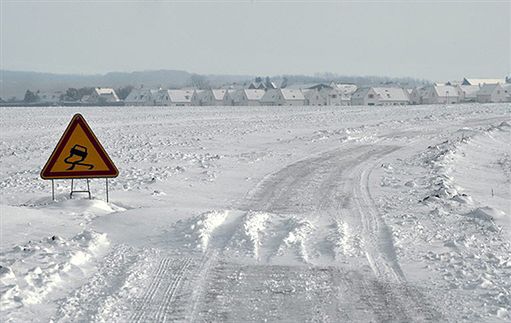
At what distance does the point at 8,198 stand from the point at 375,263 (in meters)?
8.52

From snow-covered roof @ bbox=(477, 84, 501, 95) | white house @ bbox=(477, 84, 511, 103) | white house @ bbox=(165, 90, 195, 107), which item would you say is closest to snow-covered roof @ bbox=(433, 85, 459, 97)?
snow-covered roof @ bbox=(477, 84, 501, 95)

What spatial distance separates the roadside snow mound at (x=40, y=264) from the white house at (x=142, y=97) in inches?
5960

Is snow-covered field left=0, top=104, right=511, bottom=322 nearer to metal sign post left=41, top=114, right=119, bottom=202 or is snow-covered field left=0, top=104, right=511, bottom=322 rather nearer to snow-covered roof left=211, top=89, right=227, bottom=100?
metal sign post left=41, top=114, right=119, bottom=202

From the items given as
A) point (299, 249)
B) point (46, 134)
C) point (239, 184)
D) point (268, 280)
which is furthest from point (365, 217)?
point (46, 134)

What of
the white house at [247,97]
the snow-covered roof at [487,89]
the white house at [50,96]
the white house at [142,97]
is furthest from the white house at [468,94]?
the white house at [50,96]

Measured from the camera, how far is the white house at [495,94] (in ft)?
475

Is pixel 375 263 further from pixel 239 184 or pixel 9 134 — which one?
A: pixel 9 134

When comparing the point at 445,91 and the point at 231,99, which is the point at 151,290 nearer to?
the point at 231,99

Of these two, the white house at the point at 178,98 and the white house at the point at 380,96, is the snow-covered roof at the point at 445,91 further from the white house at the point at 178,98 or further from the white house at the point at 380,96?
the white house at the point at 178,98

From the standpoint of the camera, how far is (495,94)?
477 feet

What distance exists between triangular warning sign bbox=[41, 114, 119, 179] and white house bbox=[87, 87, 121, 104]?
167666mm

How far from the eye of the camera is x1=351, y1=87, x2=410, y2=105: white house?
144 metres

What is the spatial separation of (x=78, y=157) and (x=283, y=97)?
137m

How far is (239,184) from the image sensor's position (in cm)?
1647
